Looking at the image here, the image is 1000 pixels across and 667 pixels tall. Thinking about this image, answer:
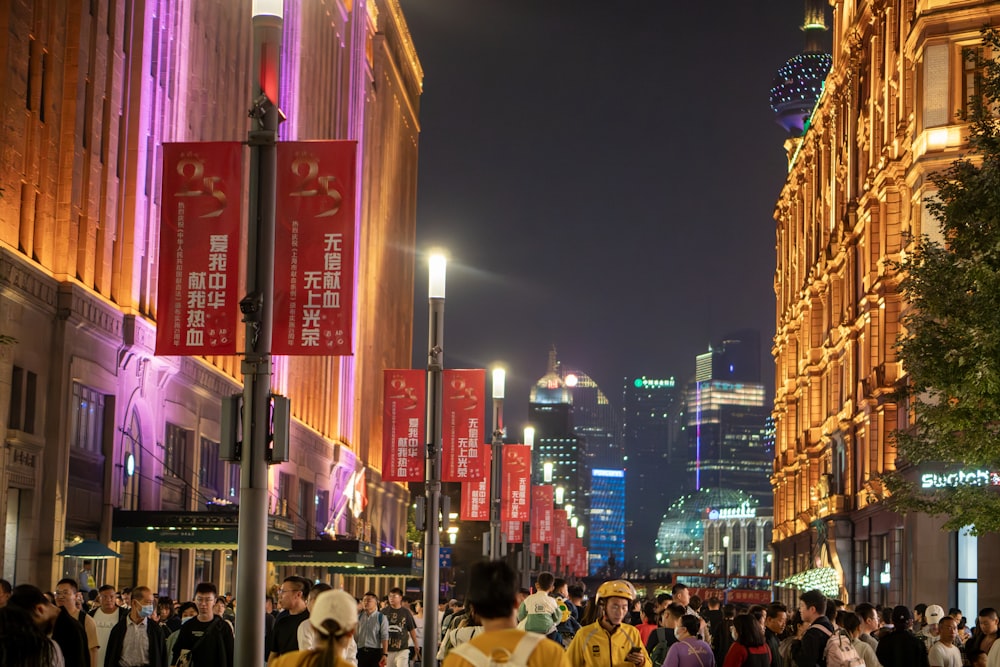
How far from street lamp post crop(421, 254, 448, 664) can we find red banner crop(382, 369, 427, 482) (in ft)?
27.6

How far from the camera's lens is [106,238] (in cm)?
4166

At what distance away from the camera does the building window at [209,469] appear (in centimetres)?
5147

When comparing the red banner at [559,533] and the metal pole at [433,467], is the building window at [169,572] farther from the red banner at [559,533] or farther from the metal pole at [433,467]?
the red banner at [559,533]

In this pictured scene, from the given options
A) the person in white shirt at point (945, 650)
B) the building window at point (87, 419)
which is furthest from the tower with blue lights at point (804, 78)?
the person in white shirt at point (945, 650)

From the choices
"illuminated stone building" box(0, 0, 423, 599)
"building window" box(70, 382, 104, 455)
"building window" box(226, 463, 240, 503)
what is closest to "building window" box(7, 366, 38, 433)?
"illuminated stone building" box(0, 0, 423, 599)

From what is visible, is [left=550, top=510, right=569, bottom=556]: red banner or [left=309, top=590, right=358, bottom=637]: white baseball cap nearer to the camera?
[left=309, top=590, right=358, bottom=637]: white baseball cap

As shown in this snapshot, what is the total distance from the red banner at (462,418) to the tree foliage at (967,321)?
10291mm

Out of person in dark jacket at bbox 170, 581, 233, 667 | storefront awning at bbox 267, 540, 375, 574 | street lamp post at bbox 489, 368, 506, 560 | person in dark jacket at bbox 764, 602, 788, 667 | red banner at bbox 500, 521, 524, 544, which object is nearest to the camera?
person in dark jacket at bbox 170, 581, 233, 667

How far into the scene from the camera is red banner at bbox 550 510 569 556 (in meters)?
85.9

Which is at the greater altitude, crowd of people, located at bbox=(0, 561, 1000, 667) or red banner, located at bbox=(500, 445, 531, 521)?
red banner, located at bbox=(500, 445, 531, 521)

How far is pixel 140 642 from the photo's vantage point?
18.1m

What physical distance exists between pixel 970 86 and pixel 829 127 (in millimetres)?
28108

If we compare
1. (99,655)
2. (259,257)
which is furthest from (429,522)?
(259,257)

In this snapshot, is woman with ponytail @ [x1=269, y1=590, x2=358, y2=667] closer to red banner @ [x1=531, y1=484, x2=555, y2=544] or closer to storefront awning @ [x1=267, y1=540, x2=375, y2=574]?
storefront awning @ [x1=267, y1=540, x2=375, y2=574]
